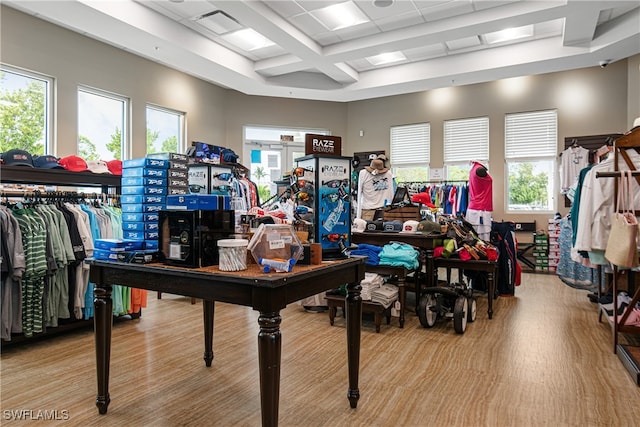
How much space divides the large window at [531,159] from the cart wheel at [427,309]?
563 cm

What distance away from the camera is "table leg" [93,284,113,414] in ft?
7.78

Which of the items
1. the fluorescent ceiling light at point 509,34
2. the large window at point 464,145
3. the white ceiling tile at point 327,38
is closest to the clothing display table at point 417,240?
the white ceiling tile at point 327,38

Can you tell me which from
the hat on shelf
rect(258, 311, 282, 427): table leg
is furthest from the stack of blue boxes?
the hat on shelf

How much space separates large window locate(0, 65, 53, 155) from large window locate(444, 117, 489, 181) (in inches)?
305

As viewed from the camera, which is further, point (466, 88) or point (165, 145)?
point (466, 88)

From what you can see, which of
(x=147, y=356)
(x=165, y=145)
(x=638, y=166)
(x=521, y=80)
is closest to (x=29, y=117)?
(x=165, y=145)

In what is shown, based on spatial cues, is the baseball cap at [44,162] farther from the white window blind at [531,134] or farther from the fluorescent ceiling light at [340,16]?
the white window blind at [531,134]

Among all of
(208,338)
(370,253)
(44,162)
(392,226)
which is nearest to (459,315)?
(370,253)

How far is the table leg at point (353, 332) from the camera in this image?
8.11 feet

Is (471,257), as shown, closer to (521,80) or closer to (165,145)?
(521,80)

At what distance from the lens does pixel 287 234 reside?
6.62 ft

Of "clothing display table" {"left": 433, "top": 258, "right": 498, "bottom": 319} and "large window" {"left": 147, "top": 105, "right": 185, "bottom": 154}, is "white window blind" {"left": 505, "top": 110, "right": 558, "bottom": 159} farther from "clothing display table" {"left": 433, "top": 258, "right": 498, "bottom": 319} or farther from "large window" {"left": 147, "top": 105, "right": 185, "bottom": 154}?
"large window" {"left": 147, "top": 105, "right": 185, "bottom": 154}

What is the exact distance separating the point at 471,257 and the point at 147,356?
3.39 meters

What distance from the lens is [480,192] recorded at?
643cm
